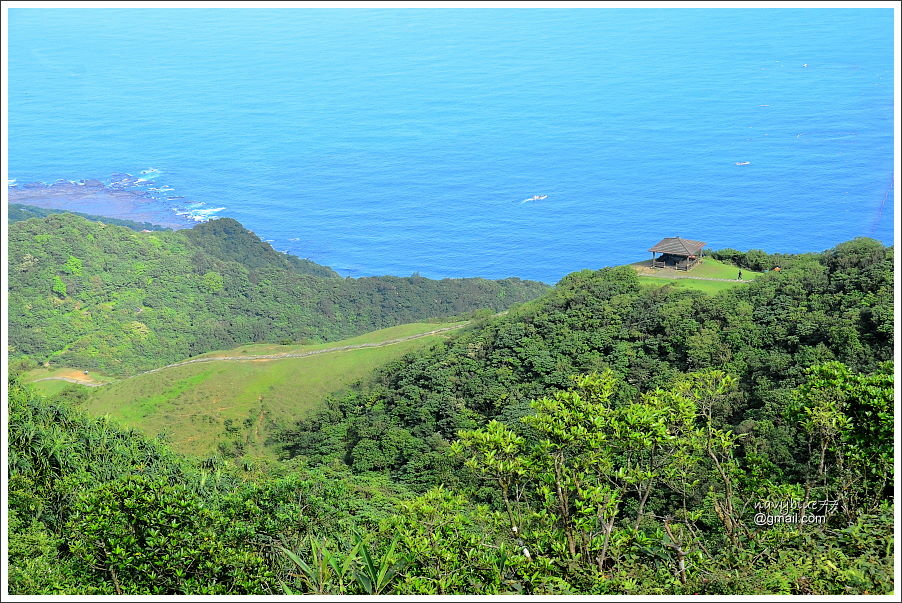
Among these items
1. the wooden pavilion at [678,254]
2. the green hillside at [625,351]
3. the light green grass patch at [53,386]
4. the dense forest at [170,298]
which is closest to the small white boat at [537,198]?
the dense forest at [170,298]

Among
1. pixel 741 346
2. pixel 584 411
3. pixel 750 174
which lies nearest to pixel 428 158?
pixel 750 174

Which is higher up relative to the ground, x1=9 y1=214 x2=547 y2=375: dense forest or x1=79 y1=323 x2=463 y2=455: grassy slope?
x1=9 y1=214 x2=547 y2=375: dense forest

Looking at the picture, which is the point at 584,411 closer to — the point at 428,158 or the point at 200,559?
the point at 200,559

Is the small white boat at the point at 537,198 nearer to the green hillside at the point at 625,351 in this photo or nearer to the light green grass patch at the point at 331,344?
the light green grass patch at the point at 331,344

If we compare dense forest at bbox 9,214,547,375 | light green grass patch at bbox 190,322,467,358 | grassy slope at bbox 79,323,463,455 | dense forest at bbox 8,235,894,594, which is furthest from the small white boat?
dense forest at bbox 8,235,894,594

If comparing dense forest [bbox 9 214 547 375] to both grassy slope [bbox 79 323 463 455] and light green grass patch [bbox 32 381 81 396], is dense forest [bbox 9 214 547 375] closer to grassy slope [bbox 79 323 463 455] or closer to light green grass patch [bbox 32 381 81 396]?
light green grass patch [bbox 32 381 81 396]

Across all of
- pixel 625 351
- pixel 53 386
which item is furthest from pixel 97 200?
pixel 625 351
